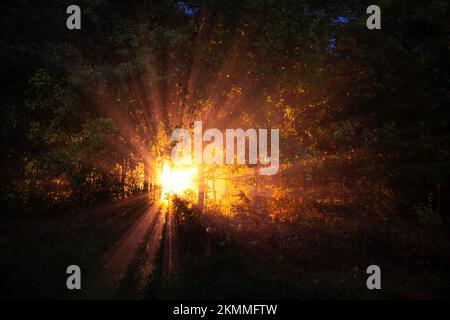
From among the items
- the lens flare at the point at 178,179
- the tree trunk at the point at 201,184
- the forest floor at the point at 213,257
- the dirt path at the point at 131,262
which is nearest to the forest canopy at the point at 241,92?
the tree trunk at the point at 201,184

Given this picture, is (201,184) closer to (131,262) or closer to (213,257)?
(213,257)

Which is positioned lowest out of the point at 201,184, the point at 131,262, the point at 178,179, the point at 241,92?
the point at 131,262

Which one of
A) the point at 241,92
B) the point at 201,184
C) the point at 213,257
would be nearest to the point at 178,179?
the point at 201,184

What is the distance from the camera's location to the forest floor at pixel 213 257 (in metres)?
8.67

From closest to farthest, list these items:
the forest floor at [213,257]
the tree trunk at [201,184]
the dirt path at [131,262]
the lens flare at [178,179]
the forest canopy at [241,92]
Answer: the dirt path at [131,262] < the forest floor at [213,257] < the forest canopy at [241,92] < the tree trunk at [201,184] < the lens flare at [178,179]

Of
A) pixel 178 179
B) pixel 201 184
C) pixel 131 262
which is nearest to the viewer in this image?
pixel 131 262

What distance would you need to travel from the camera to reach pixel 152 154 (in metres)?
12.8

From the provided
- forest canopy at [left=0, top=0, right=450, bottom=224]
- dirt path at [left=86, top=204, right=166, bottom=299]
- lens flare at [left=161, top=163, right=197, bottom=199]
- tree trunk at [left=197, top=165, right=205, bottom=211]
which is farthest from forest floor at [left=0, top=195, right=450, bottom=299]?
forest canopy at [left=0, top=0, right=450, bottom=224]

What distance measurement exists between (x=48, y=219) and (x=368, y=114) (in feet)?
48.3

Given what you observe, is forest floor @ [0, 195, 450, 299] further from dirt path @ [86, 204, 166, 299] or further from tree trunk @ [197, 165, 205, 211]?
tree trunk @ [197, 165, 205, 211]

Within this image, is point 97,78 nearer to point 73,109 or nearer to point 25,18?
point 73,109

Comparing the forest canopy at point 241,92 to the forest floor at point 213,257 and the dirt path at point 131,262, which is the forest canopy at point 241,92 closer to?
the forest floor at point 213,257

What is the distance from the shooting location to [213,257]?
36.3ft

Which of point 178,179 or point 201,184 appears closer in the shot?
point 201,184
